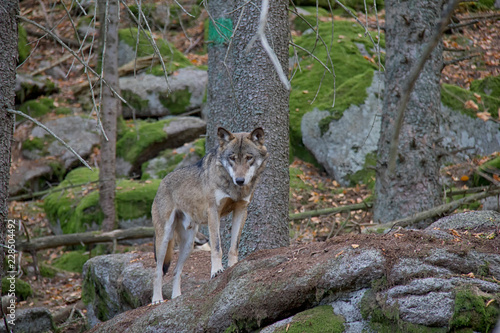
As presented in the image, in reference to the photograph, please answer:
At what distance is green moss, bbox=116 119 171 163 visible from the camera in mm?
14945

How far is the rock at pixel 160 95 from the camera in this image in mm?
17156

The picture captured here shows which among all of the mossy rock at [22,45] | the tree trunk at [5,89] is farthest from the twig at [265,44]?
the mossy rock at [22,45]

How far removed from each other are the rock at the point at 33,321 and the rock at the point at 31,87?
11.5 metres

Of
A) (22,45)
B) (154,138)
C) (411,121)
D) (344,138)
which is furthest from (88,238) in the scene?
(22,45)

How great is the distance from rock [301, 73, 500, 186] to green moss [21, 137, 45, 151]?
351 inches

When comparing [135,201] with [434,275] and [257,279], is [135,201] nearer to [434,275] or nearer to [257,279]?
[257,279]

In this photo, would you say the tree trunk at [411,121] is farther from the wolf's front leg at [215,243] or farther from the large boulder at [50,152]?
the large boulder at [50,152]

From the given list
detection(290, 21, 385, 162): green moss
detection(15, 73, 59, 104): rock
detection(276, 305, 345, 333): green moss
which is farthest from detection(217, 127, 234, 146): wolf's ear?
detection(15, 73, 59, 104): rock

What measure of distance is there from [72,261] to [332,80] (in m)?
9.07

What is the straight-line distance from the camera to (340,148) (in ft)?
41.9

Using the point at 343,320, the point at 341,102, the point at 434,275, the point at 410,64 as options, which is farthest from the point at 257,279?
the point at 341,102

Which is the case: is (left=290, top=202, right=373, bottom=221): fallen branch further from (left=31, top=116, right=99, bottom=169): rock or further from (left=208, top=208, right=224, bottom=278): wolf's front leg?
(left=31, top=116, right=99, bottom=169): rock

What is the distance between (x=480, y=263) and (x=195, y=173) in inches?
151

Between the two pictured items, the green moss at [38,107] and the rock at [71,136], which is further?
the green moss at [38,107]
